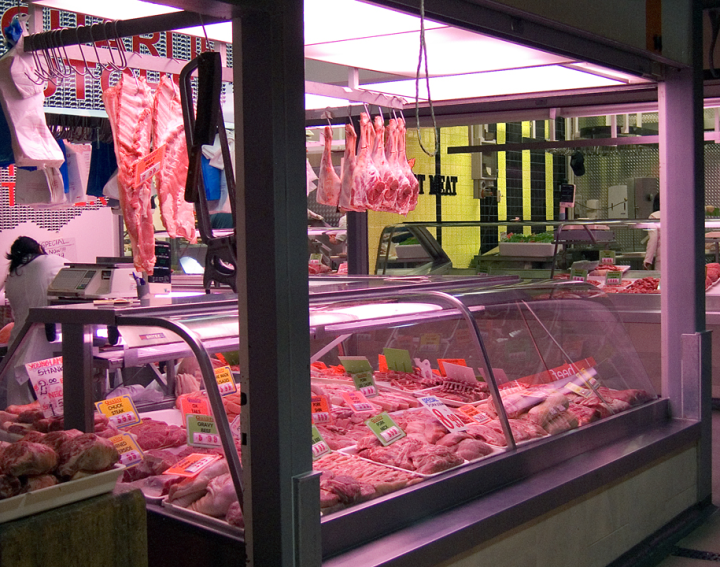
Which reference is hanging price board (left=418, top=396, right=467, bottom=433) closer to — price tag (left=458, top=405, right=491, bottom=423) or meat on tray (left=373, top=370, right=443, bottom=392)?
price tag (left=458, top=405, right=491, bottom=423)

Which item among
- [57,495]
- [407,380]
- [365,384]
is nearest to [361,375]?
[365,384]

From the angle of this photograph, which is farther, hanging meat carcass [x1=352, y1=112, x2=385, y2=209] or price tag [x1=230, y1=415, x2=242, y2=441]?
hanging meat carcass [x1=352, y1=112, x2=385, y2=209]

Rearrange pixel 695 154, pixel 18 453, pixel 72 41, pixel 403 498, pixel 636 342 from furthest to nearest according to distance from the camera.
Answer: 1. pixel 636 342
2. pixel 695 154
3. pixel 72 41
4. pixel 403 498
5. pixel 18 453

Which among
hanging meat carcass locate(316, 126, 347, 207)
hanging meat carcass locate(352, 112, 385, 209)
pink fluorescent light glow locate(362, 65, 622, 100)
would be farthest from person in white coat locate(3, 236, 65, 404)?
pink fluorescent light glow locate(362, 65, 622, 100)

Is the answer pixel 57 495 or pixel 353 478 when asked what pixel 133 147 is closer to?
pixel 353 478

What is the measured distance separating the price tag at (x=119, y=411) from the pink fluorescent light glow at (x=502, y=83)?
224 cm

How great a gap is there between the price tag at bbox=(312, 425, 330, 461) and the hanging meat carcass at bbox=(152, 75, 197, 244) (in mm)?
1593

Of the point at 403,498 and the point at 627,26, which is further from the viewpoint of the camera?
the point at 627,26

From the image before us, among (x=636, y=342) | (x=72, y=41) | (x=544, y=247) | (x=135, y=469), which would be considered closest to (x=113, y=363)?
(x=135, y=469)

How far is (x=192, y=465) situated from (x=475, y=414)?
1.37 metres

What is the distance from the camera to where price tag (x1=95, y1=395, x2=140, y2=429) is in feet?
9.77

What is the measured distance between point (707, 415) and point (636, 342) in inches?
103

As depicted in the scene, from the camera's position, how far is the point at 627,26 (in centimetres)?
384

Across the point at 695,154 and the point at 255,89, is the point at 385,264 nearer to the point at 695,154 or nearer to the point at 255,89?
the point at 695,154
